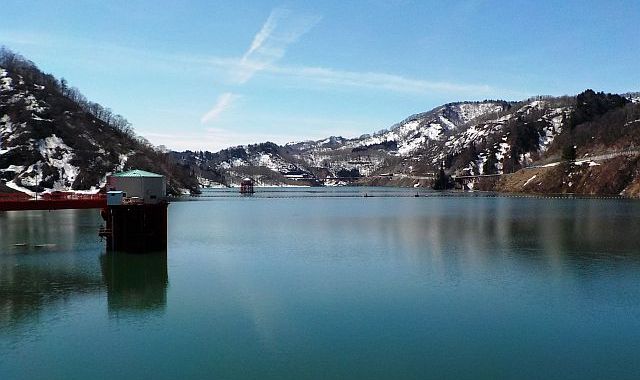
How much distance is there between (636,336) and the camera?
31.4 meters

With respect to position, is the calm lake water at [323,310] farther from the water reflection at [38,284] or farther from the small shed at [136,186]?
the small shed at [136,186]

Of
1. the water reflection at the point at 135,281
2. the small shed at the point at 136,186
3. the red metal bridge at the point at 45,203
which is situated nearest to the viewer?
the water reflection at the point at 135,281

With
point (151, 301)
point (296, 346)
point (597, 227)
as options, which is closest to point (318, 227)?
point (597, 227)

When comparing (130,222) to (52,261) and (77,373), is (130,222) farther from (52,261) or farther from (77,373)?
(77,373)

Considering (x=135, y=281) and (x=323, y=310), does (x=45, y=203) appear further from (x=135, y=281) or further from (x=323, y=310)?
(x=323, y=310)

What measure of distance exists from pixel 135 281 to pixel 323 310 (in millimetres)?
21008

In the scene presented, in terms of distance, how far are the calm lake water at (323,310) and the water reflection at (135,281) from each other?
9.1 inches

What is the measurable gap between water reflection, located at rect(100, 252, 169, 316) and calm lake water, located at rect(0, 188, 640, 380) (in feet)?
0.76

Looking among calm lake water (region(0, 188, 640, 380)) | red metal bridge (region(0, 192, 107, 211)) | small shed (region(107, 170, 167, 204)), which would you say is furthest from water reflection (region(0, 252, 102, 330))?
small shed (region(107, 170, 167, 204))

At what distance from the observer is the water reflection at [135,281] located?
3978 cm

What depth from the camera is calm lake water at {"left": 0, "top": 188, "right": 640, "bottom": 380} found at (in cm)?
2669

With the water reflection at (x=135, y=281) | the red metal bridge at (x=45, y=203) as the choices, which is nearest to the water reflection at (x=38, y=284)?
the water reflection at (x=135, y=281)

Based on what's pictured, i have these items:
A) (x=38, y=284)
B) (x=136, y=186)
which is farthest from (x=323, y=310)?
(x=136, y=186)

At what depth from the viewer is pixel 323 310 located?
122 feet
